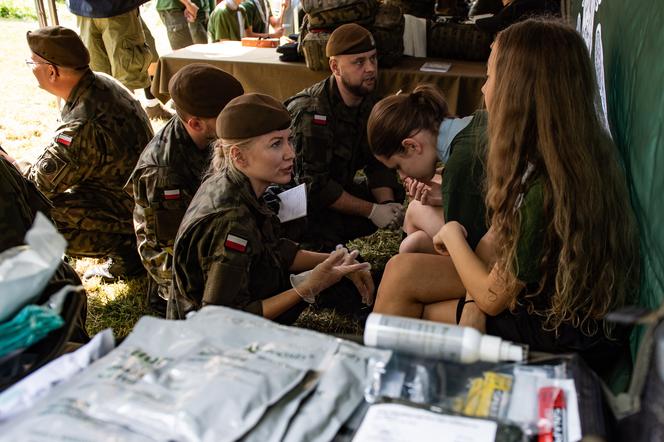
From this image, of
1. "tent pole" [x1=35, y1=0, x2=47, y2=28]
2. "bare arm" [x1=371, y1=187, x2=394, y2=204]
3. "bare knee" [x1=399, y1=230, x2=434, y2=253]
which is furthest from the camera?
"tent pole" [x1=35, y1=0, x2=47, y2=28]

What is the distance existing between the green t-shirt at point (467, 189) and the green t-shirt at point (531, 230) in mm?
508

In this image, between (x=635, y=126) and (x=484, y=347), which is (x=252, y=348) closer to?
(x=484, y=347)

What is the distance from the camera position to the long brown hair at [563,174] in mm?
1569

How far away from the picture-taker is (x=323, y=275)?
233 centimetres

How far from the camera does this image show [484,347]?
3.17ft

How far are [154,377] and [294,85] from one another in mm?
3600

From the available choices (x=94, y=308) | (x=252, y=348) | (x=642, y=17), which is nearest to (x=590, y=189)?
(x=642, y=17)

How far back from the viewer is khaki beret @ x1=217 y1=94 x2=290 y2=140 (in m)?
2.19

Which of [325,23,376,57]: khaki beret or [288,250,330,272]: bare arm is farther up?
[325,23,376,57]: khaki beret

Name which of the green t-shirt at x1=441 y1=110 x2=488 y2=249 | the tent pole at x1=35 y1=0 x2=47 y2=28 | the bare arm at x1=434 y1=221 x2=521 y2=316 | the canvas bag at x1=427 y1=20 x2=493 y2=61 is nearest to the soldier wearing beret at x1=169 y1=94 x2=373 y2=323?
the green t-shirt at x1=441 y1=110 x2=488 y2=249

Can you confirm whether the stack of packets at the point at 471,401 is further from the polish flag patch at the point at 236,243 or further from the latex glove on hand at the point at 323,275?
the latex glove on hand at the point at 323,275

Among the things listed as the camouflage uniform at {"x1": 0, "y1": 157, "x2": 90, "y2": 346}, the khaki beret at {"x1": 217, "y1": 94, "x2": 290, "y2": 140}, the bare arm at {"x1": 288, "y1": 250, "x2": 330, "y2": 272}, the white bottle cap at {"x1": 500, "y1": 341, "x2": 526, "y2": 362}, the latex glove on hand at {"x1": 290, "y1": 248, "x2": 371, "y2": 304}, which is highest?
the khaki beret at {"x1": 217, "y1": 94, "x2": 290, "y2": 140}

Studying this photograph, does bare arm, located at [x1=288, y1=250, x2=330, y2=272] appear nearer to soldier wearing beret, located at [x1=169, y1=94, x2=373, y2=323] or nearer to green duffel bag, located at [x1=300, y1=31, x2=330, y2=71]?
soldier wearing beret, located at [x1=169, y1=94, x2=373, y2=323]

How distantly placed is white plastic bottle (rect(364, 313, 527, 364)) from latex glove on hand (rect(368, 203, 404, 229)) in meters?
2.38
